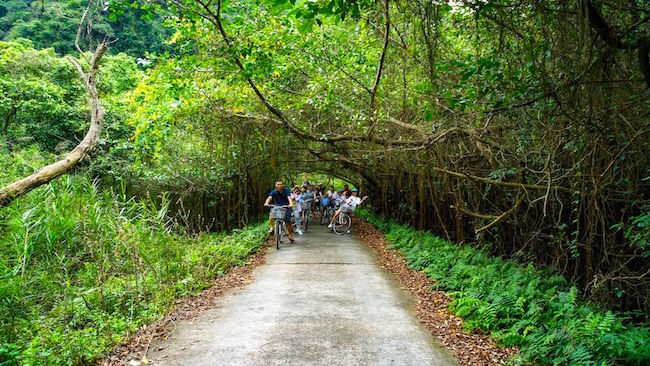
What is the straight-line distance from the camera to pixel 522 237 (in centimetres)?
930

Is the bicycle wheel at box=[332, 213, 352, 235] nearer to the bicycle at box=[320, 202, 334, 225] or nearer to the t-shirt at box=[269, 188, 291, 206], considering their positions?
the bicycle at box=[320, 202, 334, 225]

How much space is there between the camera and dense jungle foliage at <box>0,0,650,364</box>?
14.9 feet

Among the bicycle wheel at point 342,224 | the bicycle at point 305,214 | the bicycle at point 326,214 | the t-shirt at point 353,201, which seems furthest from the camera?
the bicycle at point 326,214

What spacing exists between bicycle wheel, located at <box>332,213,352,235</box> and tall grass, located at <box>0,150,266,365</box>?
574cm

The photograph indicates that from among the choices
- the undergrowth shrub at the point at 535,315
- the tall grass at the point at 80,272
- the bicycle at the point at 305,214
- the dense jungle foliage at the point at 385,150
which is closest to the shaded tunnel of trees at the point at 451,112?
the dense jungle foliage at the point at 385,150

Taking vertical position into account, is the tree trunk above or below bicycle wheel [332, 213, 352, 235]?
above

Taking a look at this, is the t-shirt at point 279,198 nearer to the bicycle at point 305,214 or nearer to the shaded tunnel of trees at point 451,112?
the shaded tunnel of trees at point 451,112

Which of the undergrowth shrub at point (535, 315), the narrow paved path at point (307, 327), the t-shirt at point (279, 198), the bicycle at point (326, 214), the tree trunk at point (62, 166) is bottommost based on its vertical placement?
the bicycle at point (326, 214)

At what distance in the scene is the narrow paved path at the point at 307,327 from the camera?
4.34 m

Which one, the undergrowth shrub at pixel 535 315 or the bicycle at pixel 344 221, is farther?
the bicycle at pixel 344 221

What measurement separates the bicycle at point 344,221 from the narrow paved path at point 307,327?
245 inches

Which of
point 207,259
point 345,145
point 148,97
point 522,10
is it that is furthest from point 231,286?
point 345,145

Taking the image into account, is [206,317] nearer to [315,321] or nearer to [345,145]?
[315,321]

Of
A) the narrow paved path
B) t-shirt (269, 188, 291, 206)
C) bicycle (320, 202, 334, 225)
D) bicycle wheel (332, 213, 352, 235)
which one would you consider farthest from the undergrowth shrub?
bicycle (320, 202, 334, 225)
